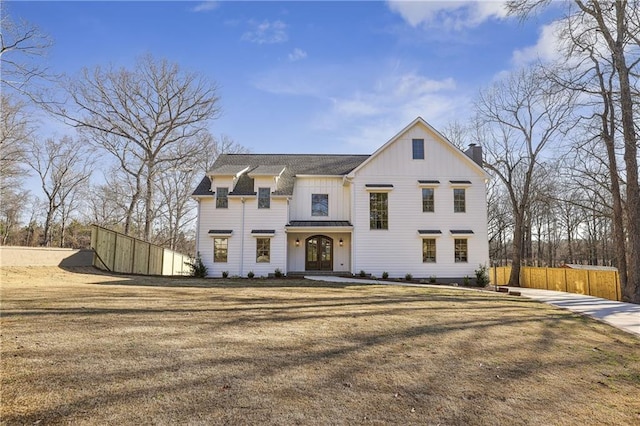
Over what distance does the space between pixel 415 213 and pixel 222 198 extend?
10724 mm

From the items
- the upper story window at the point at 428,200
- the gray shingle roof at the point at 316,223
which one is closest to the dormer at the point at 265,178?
the gray shingle roof at the point at 316,223

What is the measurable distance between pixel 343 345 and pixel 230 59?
11.3m

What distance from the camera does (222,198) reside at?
2070cm

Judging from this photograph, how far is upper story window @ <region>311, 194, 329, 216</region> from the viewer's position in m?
21.6

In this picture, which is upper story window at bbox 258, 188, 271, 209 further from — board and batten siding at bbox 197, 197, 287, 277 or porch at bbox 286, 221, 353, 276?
porch at bbox 286, 221, 353, 276

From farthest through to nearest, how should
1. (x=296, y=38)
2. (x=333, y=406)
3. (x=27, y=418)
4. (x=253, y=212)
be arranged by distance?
(x=253, y=212) < (x=296, y=38) < (x=333, y=406) < (x=27, y=418)

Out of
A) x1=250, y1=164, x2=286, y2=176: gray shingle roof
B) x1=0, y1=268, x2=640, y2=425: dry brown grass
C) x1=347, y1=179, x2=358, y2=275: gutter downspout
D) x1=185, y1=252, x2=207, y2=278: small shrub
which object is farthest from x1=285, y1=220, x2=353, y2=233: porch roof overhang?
x1=0, y1=268, x2=640, y2=425: dry brown grass

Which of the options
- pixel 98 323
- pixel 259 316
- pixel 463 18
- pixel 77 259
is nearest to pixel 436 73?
pixel 463 18

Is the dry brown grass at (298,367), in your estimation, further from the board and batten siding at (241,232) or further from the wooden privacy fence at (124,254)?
the board and batten siding at (241,232)

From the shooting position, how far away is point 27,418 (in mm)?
3195

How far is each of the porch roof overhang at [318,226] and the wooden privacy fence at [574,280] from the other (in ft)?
25.3

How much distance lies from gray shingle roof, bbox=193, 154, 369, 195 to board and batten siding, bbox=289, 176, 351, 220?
48cm

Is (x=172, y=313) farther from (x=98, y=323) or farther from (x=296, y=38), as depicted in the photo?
(x=296, y=38)

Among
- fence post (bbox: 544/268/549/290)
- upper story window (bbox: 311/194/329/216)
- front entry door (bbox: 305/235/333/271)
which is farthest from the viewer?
fence post (bbox: 544/268/549/290)
